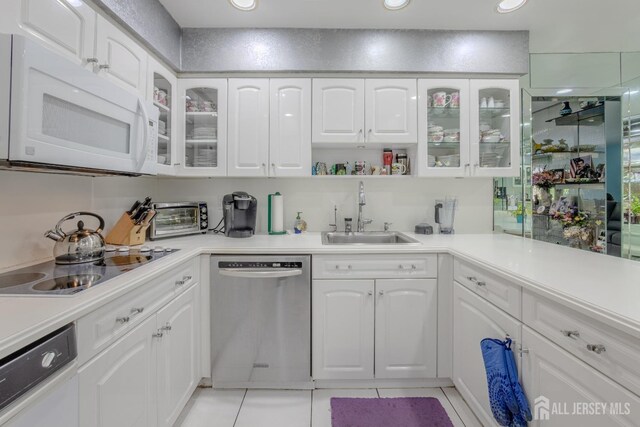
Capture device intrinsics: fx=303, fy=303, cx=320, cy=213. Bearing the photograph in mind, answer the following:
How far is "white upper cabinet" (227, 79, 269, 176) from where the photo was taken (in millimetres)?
2195

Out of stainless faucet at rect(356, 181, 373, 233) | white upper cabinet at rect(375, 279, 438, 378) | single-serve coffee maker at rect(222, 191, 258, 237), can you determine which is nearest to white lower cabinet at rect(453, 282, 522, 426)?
white upper cabinet at rect(375, 279, 438, 378)

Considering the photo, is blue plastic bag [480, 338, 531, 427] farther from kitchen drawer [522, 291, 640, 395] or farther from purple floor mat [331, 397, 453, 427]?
purple floor mat [331, 397, 453, 427]

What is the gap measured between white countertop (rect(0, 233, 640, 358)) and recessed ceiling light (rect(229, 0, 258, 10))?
4.88 ft

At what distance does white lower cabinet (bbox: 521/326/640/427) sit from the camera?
0.83m

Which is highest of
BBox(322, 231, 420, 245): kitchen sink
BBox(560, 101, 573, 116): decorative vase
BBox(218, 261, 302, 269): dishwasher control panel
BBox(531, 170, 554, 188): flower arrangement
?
BBox(560, 101, 573, 116): decorative vase

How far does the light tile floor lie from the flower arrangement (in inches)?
74.7

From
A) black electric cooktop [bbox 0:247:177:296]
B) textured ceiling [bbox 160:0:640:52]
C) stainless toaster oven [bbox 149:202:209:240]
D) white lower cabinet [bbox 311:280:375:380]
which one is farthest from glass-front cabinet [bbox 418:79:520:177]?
black electric cooktop [bbox 0:247:177:296]

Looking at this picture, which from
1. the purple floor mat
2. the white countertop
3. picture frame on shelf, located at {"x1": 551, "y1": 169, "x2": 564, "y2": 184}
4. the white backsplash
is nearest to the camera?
the white countertop

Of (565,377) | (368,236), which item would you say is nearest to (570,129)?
(368,236)

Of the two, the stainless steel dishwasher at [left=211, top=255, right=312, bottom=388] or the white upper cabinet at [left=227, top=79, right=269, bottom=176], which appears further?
the white upper cabinet at [left=227, top=79, right=269, bottom=176]

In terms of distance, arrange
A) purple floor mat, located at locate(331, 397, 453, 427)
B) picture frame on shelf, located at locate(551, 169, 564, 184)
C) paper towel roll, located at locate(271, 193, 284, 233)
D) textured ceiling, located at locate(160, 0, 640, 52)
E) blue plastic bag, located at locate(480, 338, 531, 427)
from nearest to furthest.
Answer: blue plastic bag, located at locate(480, 338, 531, 427) < purple floor mat, located at locate(331, 397, 453, 427) < textured ceiling, located at locate(160, 0, 640, 52) < paper towel roll, located at locate(271, 193, 284, 233) < picture frame on shelf, located at locate(551, 169, 564, 184)

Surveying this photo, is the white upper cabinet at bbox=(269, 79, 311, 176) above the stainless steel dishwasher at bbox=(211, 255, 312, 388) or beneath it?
above

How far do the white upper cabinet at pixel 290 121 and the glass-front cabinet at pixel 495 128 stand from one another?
120 cm

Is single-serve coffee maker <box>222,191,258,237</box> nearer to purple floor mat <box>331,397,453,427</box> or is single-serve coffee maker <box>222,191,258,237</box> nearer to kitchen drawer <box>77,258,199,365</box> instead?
kitchen drawer <box>77,258,199,365</box>
